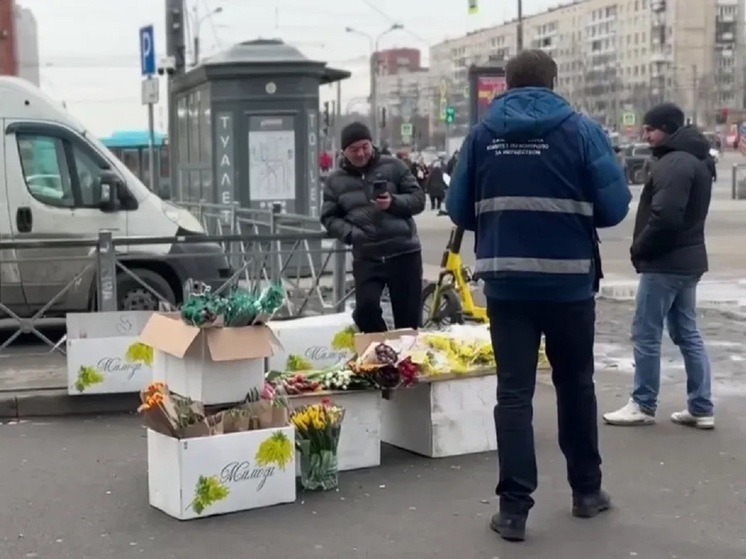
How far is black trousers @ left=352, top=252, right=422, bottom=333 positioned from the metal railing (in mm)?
1443

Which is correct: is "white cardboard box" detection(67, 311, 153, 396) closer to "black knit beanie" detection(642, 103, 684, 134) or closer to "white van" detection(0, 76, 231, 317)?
"white van" detection(0, 76, 231, 317)

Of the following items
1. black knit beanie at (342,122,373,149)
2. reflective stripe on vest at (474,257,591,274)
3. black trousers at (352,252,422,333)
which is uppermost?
black knit beanie at (342,122,373,149)

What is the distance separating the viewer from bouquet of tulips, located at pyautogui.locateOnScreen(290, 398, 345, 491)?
5.98 m

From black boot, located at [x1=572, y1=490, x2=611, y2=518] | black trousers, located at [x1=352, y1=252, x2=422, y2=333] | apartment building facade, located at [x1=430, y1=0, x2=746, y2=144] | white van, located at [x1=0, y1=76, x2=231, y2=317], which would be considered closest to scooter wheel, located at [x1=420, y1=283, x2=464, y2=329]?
white van, located at [x1=0, y1=76, x2=231, y2=317]

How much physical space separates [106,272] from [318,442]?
3.37m

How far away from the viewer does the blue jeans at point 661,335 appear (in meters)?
7.14

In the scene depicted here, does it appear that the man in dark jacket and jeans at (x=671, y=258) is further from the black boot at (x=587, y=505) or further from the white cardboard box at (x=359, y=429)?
the black boot at (x=587, y=505)

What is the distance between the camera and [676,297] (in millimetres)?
7246

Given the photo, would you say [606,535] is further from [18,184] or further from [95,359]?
[18,184]

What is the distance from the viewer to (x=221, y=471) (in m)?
5.63

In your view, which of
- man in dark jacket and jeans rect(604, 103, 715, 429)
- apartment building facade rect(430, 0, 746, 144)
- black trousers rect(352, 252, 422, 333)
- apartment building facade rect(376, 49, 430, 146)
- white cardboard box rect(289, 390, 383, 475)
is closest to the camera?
white cardboard box rect(289, 390, 383, 475)

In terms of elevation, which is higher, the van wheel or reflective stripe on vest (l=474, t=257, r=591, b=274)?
reflective stripe on vest (l=474, t=257, r=591, b=274)

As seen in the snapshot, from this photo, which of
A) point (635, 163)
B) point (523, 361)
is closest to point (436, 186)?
point (635, 163)

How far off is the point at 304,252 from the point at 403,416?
299cm
